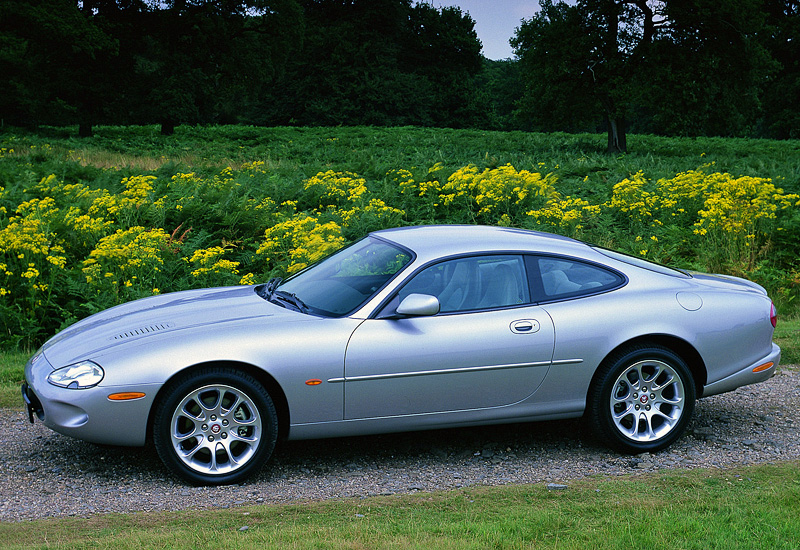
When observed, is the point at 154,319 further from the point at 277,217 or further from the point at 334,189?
the point at 334,189

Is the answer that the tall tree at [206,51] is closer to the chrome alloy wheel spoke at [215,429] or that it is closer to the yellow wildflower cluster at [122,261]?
the yellow wildflower cluster at [122,261]

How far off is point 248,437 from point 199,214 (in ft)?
25.0

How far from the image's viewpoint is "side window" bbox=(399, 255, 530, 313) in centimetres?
488

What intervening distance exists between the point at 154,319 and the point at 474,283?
207cm

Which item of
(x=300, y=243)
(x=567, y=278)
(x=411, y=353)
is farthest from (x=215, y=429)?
(x=300, y=243)

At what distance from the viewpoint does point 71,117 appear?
35.3 meters

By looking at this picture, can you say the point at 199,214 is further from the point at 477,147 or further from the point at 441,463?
the point at 477,147

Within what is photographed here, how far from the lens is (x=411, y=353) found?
4.61 meters

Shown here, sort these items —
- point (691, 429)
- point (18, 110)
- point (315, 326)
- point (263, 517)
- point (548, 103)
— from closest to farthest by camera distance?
point (263, 517) → point (315, 326) → point (691, 429) → point (548, 103) → point (18, 110)

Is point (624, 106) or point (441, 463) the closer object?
point (441, 463)

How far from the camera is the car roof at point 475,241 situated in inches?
200

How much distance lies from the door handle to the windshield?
802 mm

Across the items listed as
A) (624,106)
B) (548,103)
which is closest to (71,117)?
(548,103)

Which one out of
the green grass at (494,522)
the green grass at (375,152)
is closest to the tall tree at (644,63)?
the green grass at (375,152)
